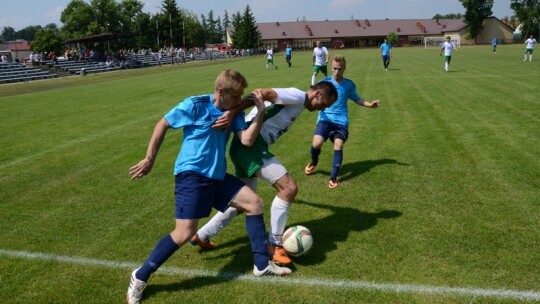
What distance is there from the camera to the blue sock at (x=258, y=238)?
163 inches

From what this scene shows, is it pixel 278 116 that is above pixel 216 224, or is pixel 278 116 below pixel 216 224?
above

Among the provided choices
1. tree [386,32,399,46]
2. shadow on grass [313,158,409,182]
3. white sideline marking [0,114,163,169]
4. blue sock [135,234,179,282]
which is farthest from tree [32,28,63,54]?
blue sock [135,234,179,282]

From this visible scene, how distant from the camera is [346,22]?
374 feet

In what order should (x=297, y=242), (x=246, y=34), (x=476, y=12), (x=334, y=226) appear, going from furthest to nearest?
(x=476, y=12) → (x=246, y=34) → (x=334, y=226) → (x=297, y=242)

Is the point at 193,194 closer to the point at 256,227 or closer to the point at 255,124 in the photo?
the point at 256,227

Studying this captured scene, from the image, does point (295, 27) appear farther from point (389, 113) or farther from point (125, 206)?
point (125, 206)

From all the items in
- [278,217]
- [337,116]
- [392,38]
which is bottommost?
[278,217]

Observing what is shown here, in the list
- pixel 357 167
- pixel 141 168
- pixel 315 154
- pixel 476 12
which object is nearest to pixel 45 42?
pixel 315 154

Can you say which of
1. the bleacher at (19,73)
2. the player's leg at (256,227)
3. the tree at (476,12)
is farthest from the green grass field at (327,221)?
the tree at (476,12)

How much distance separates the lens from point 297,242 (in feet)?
14.6

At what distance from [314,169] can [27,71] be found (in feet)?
118

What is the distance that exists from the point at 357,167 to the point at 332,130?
102cm

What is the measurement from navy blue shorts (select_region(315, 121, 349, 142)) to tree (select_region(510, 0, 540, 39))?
10803 cm

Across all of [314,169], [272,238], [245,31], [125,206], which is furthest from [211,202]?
[245,31]
